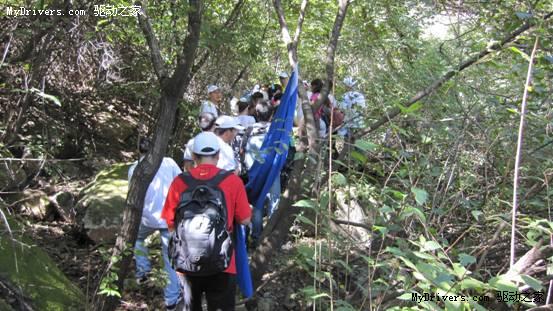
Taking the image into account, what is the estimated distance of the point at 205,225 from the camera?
9.38 feet

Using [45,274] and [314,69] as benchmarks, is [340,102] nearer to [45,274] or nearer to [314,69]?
[45,274]

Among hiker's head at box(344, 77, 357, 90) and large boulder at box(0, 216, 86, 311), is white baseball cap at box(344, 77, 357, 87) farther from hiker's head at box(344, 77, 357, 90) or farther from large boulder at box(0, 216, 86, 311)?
large boulder at box(0, 216, 86, 311)

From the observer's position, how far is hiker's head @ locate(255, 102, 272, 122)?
6637 millimetres

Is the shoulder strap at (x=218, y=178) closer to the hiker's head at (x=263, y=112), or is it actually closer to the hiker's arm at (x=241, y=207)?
the hiker's arm at (x=241, y=207)

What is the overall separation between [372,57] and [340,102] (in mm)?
473

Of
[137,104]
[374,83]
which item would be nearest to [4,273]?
[374,83]

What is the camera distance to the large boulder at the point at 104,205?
506 centimetres

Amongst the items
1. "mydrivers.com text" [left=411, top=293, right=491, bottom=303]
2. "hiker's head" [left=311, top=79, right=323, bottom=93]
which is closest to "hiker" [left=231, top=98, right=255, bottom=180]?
"hiker's head" [left=311, top=79, right=323, bottom=93]

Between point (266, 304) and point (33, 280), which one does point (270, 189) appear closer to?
point (266, 304)

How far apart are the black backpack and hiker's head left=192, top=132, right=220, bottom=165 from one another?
0.25 meters

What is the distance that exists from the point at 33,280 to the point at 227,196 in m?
1.46

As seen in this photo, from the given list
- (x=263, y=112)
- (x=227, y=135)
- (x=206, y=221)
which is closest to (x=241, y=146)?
(x=227, y=135)

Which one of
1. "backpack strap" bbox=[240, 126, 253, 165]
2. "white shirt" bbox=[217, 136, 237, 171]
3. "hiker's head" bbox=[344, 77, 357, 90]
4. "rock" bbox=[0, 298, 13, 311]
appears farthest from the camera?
"backpack strap" bbox=[240, 126, 253, 165]

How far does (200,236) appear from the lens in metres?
2.85
